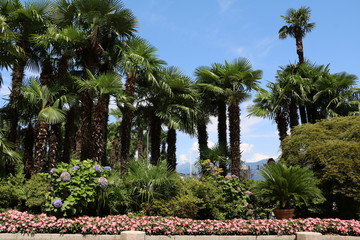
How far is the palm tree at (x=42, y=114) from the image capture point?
11.6 meters

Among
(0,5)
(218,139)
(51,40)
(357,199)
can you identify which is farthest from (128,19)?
(357,199)

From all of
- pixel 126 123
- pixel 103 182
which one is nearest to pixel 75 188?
pixel 103 182

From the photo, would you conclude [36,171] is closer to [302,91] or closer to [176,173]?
[176,173]

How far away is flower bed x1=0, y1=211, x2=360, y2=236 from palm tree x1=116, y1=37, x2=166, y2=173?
4.94 m

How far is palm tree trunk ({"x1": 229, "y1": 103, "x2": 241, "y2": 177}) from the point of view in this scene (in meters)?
16.0

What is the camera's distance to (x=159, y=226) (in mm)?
8367

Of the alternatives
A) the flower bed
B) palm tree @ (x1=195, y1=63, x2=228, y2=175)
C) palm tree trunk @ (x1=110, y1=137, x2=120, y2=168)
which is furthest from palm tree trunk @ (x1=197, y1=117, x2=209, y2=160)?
the flower bed

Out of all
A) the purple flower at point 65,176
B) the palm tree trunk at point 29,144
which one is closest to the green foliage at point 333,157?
the purple flower at point 65,176

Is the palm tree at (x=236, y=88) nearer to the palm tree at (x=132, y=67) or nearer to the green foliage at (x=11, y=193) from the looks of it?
the palm tree at (x=132, y=67)

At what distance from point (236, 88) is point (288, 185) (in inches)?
303

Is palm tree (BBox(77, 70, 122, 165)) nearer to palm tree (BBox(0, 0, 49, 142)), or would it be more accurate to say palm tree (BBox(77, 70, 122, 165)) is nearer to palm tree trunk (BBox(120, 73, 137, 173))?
palm tree trunk (BBox(120, 73, 137, 173))

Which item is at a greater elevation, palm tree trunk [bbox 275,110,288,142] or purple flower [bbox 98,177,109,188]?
palm tree trunk [bbox 275,110,288,142]

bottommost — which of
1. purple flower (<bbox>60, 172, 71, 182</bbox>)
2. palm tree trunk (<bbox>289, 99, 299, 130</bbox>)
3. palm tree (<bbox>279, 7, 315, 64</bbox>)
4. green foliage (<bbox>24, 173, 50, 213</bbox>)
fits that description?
green foliage (<bbox>24, 173, 50, 213</bbox>)

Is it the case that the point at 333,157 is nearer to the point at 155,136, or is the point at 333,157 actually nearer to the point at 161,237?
the point at 161,237
